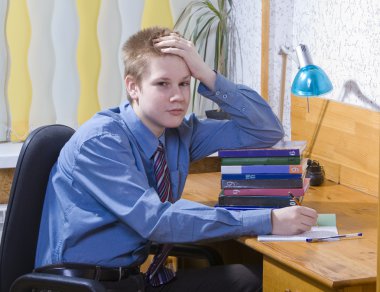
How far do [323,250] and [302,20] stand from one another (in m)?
1.24

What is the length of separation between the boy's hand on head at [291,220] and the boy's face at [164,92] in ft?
1.21

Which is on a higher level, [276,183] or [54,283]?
[276,183]

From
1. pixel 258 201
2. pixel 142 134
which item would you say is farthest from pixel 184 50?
pixel 258 201

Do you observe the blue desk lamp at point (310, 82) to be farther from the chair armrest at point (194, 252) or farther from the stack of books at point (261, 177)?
the chair armrest at point (194, 252)

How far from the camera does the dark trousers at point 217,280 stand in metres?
2.18

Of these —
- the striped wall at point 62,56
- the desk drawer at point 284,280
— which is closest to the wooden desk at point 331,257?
the desk drawer at point 284,280

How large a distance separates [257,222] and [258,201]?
24 cm

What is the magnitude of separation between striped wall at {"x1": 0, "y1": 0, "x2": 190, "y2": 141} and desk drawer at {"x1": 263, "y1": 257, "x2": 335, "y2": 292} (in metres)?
1.34

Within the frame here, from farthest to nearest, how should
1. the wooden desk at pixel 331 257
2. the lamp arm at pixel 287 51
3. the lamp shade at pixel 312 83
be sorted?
the lamp arm at pixel 287 51 < the lamp shade at pixel 312 83 < the wooden desk at pixel 331 257

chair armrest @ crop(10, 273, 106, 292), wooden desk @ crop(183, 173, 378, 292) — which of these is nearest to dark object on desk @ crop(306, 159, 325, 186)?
wooden desk @ crop(183, 173, 378, 292)

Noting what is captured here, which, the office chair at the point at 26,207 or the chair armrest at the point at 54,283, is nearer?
the chair armrest at the point at 54,283

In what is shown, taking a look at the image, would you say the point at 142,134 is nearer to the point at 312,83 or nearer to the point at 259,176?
the point at 259,176

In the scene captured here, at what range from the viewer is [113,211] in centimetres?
191

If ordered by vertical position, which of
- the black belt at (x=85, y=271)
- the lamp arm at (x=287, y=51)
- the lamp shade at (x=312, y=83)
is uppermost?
the lamp arm at (x=287, y=51)
